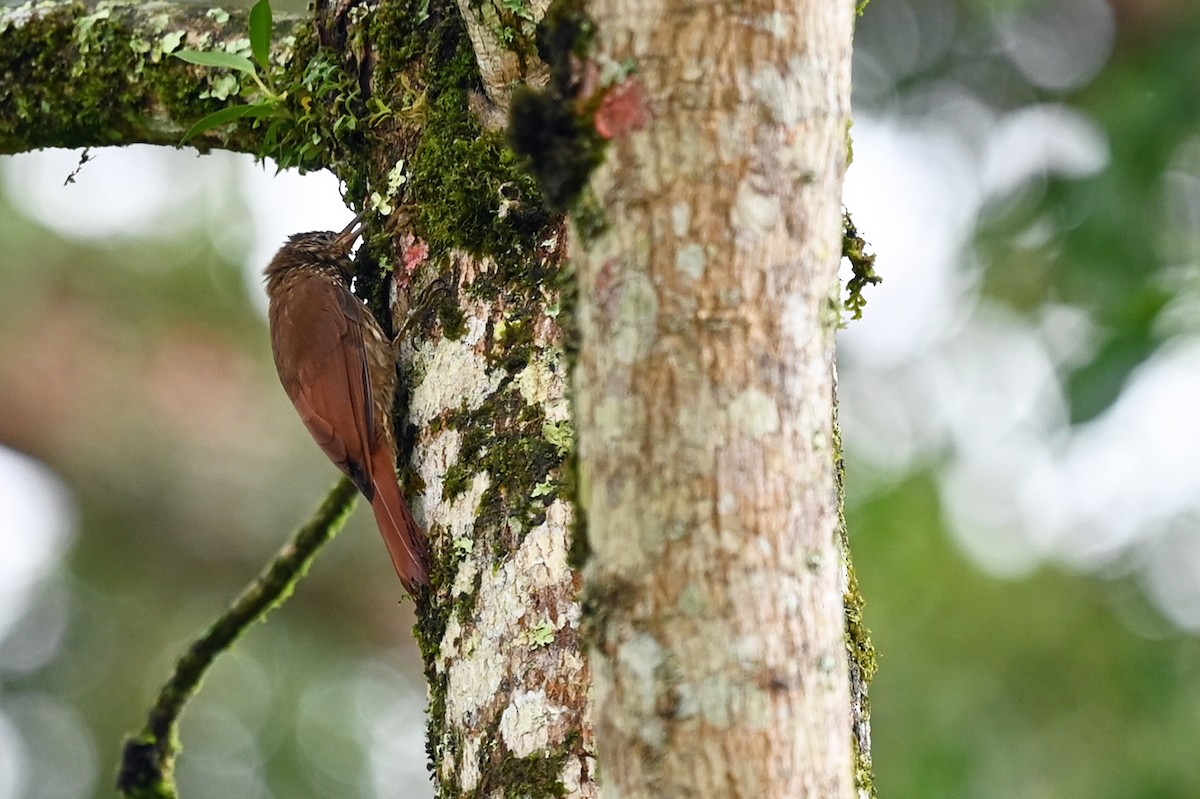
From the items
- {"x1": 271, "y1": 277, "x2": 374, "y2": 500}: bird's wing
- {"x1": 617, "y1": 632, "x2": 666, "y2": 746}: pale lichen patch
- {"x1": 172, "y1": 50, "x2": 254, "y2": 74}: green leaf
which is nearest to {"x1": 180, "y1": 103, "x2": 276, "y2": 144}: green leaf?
{"x1": 172, "y1": 50, "x2": 254, "y2": 74}: green leaf

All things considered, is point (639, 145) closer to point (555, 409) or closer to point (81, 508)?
point (555, 409)

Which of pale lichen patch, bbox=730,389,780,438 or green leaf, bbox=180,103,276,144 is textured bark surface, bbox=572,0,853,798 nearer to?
pale lichen patch, bbox=730,389,780,438

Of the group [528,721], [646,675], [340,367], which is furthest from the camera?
[340,367]

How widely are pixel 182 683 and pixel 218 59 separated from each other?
1.26m

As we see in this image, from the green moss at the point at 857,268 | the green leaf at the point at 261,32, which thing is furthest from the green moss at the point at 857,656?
the green leaf at the point at 261,32

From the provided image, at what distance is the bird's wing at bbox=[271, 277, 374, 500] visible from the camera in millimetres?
3051

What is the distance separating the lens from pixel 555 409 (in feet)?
6.45

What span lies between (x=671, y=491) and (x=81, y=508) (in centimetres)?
601

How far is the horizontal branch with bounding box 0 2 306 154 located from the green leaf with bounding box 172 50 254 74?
105 millimetres

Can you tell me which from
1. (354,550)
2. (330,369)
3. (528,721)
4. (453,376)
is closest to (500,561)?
(528,721)

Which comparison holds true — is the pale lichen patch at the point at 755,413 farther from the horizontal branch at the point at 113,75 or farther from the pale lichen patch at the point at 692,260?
the horizontal branch at the point at 113,75

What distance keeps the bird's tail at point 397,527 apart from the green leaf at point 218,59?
847 mm

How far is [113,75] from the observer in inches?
114

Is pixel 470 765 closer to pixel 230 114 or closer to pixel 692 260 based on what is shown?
pixel 692 260
